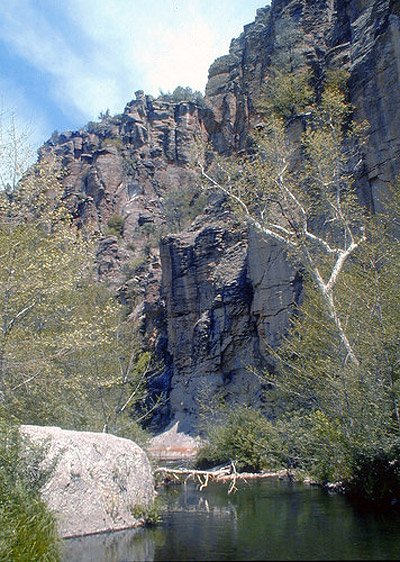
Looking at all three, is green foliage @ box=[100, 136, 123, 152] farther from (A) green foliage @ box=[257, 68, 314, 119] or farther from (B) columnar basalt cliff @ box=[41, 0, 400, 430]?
(A) green foliage @ box=[257, 68, 314, 119]

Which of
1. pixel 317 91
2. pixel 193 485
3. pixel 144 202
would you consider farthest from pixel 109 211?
pixel 193 485

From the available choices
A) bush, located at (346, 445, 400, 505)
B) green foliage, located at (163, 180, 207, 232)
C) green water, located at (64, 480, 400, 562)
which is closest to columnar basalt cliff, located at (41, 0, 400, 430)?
green foliage, located at (163, 180, 207, 232)

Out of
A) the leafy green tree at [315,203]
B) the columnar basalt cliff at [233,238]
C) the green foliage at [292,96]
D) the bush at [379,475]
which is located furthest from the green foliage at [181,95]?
the bush at [379,475]

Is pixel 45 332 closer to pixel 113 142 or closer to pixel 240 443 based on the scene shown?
pixel 240 443

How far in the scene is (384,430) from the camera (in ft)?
36.6

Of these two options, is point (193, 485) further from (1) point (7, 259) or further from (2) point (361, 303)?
(1) point (7, 259)

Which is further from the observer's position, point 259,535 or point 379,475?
point 379,475

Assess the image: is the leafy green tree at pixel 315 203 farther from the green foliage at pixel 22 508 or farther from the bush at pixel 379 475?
the green foliage at pixel 22 508

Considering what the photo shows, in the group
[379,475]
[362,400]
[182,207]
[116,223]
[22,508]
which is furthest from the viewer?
[116,223]

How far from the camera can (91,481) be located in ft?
32.1

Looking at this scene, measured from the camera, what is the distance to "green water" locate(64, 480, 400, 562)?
305 inches

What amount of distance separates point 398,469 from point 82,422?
9.64 metres

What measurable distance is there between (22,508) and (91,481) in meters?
2.04

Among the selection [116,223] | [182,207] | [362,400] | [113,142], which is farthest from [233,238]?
[113,142]
